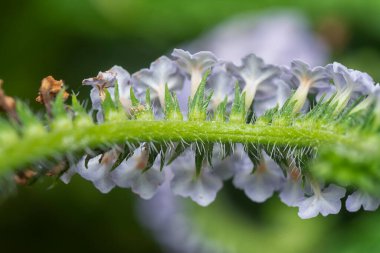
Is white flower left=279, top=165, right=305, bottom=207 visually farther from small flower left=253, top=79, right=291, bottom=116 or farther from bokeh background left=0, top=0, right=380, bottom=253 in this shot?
bokeh background left=0, top=0, right=380, bottom=253

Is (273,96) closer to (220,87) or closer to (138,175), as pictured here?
(220,87)

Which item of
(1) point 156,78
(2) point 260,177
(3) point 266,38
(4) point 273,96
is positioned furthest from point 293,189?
(3) point 266,38

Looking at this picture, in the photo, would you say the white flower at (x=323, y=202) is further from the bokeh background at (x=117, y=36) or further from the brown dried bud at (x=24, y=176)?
the bokeh background at (x=117, y=36)

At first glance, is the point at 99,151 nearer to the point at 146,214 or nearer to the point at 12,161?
the point at 12,161

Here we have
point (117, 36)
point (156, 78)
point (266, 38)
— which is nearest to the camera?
point (156, 78)

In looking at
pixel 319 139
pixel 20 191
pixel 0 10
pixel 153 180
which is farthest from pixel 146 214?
pixel 319 139

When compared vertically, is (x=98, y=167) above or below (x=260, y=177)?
above

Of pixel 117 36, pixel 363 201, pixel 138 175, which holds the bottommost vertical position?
pixel 363 201
